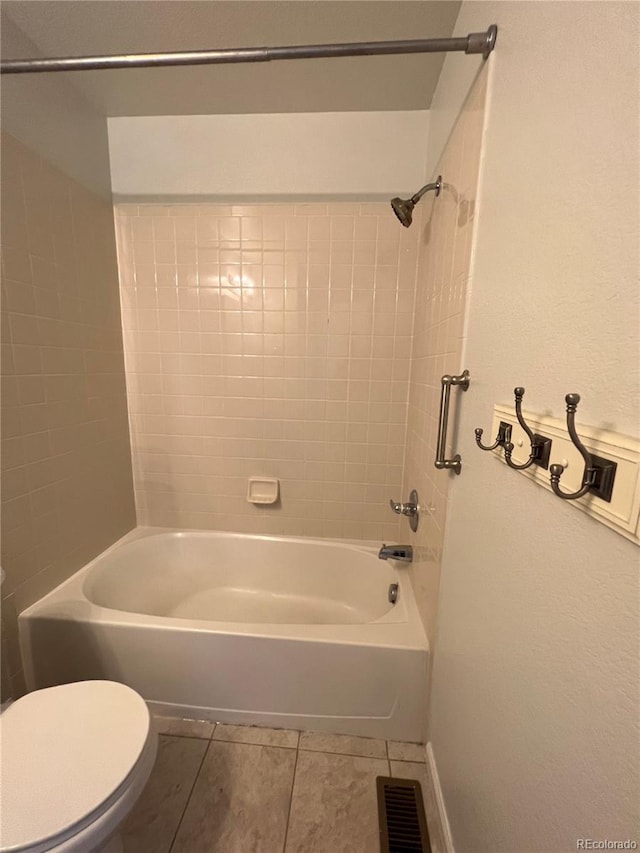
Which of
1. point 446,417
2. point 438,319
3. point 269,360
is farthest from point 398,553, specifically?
point 269,360

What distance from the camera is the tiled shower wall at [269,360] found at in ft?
5.19

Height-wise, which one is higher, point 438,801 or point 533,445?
point 533,445

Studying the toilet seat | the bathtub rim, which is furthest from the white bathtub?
the toilet seat

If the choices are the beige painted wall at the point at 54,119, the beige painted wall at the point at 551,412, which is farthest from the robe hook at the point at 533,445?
the beige painted wall at the point at 54,119

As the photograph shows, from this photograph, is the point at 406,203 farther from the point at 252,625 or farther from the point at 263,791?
the point at 263,791

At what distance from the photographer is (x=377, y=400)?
1679 millimetres

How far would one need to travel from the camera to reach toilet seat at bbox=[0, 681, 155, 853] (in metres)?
0.63

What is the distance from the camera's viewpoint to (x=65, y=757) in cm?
73

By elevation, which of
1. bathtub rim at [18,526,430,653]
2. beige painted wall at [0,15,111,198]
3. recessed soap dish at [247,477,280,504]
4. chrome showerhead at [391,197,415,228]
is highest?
beige painted wall at [0,15,111,198]

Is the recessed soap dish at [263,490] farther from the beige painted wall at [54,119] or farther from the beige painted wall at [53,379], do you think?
the beige painted wall at [54,119]

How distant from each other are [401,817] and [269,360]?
1.71 m

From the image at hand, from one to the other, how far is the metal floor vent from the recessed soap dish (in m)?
1.13

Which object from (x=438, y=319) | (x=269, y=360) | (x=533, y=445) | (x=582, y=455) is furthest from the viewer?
(x=269, y=360)

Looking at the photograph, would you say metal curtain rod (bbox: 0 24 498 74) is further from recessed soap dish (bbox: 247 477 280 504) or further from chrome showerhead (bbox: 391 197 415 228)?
recessed soap dish (bbox: 247 477 280 504)
